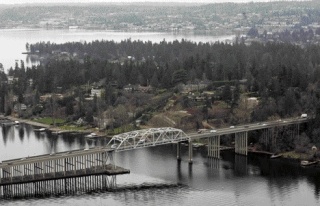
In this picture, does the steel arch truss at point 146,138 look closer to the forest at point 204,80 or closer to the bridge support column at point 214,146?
the bridge support column at point 214,146

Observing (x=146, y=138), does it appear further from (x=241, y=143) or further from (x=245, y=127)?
(x=245, y=127)

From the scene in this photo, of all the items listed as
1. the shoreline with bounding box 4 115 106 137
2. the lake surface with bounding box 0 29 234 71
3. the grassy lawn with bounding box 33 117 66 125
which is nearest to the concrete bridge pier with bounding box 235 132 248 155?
the shoreline with bounding box 4 115 106 137

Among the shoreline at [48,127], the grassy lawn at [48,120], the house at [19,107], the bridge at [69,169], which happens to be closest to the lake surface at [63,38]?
the house at [19,107]

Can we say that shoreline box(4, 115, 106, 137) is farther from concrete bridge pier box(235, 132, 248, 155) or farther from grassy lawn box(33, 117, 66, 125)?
concrete bridge pier box(235, 132, 248, 155)

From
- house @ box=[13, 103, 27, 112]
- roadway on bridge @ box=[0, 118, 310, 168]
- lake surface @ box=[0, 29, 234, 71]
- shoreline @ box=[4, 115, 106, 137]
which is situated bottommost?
shoreline @ box=[4, 115, 106, 137]

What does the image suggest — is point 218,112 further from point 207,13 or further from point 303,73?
point 207,13

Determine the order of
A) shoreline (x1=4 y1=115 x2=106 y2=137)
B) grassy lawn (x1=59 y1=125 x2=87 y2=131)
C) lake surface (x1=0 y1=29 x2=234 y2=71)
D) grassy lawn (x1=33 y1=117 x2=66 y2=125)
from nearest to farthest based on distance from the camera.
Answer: shoreline (x1=4 y1=115 x2=106 y2=137), grassy lawn (x1=59 y1=125 x2=87 y2=131), grassy lawn (x1=33 y1=117 x2=66 y2=125), lake surface (x1=0 y1=29 x2=234 y2=71)
